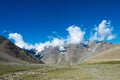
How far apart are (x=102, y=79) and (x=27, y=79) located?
39.3ft

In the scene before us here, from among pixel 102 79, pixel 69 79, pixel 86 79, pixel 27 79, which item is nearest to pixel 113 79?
pixel 102 79

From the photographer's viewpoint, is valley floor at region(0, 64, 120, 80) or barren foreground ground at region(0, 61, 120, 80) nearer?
valley floor at region(0, 64, 120, 80)

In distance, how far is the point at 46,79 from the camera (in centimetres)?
3725

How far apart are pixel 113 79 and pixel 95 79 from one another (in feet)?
9.02

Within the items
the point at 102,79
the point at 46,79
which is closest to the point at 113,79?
the point at 102,79

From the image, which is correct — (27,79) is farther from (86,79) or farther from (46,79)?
(86,79)

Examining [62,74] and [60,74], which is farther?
[60,74]

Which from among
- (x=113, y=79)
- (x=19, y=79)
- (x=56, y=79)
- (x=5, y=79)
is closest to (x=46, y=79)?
(x=56, y=79)

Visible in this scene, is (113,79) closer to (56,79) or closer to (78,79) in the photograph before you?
(78,79)

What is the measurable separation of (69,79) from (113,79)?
22.4ft

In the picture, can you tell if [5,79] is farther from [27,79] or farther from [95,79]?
[95,79]

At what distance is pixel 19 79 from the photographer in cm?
3759

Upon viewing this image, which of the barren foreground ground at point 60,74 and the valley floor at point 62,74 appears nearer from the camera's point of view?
the valley floor at point 62,74

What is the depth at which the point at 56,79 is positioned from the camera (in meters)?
37.2
